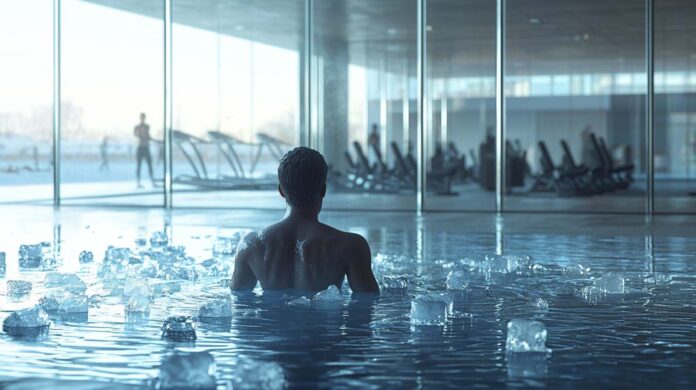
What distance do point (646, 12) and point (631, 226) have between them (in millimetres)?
3703

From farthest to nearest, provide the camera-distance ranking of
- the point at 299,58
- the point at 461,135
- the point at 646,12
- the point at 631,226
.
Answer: the point at 461,135, the point at 299,58, the point at 646,12, the point at 631,226

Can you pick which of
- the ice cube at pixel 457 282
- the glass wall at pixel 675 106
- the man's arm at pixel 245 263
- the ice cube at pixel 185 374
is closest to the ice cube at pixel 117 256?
the man's arm at pixel 245 263

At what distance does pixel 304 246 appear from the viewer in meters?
4.46

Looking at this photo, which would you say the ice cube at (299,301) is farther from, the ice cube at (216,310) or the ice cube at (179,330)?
the ice cube at (179,330)

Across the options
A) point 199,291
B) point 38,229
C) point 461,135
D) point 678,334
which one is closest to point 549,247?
point 199,291

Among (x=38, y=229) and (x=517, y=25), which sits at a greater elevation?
(x=517, y=25)

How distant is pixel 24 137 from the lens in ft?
51.6

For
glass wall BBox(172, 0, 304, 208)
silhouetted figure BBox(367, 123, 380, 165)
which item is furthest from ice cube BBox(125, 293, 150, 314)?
silhouetted figure BBox(367, 123, 380, 165)

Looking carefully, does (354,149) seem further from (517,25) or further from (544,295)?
(544,295)

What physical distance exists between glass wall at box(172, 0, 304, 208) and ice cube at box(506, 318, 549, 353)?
431 inches

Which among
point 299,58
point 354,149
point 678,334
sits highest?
point 299,58

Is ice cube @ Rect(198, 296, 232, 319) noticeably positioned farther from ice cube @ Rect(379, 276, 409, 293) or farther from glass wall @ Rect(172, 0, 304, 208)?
glass wall @ Rect(172, 0, 304, 208)

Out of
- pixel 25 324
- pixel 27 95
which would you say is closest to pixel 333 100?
pixel 27 95

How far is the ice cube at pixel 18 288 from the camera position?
16.4 feet
